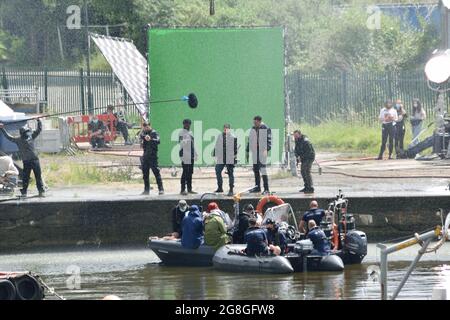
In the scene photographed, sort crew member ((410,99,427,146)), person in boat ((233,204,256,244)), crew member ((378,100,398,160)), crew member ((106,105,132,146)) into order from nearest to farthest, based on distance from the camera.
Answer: person in boat ((233,204,256,244)) < crew member ((378,100,398,160)) < crew member ((410,99,427,146)) < crew member ((106,105,132,146))

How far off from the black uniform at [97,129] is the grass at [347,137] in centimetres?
595

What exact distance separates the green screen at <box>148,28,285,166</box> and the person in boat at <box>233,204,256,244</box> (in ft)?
20.7

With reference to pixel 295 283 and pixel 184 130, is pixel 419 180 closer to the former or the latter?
pixel 184 130

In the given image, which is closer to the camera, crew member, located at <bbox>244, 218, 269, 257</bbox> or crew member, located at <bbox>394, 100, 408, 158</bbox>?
crew member, located at <bbox>244, 218, 269, 257</bbox>

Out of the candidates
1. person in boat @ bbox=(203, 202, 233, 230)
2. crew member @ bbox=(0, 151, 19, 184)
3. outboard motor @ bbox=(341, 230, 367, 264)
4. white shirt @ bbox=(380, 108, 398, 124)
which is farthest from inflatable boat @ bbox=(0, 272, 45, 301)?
white shirt @ bbox=(380, 108, 398, 124)

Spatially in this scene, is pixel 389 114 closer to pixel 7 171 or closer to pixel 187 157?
pixel 187 157

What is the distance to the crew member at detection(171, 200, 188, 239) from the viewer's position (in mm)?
25281

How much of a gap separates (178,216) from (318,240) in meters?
3.12

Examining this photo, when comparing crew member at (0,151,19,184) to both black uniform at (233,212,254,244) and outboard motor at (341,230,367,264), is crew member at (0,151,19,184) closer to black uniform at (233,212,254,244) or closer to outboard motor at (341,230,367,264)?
black uniform at (233,212,254,244)

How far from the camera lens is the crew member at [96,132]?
38.6m

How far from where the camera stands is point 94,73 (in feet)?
147

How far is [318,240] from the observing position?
2359 centimetres
